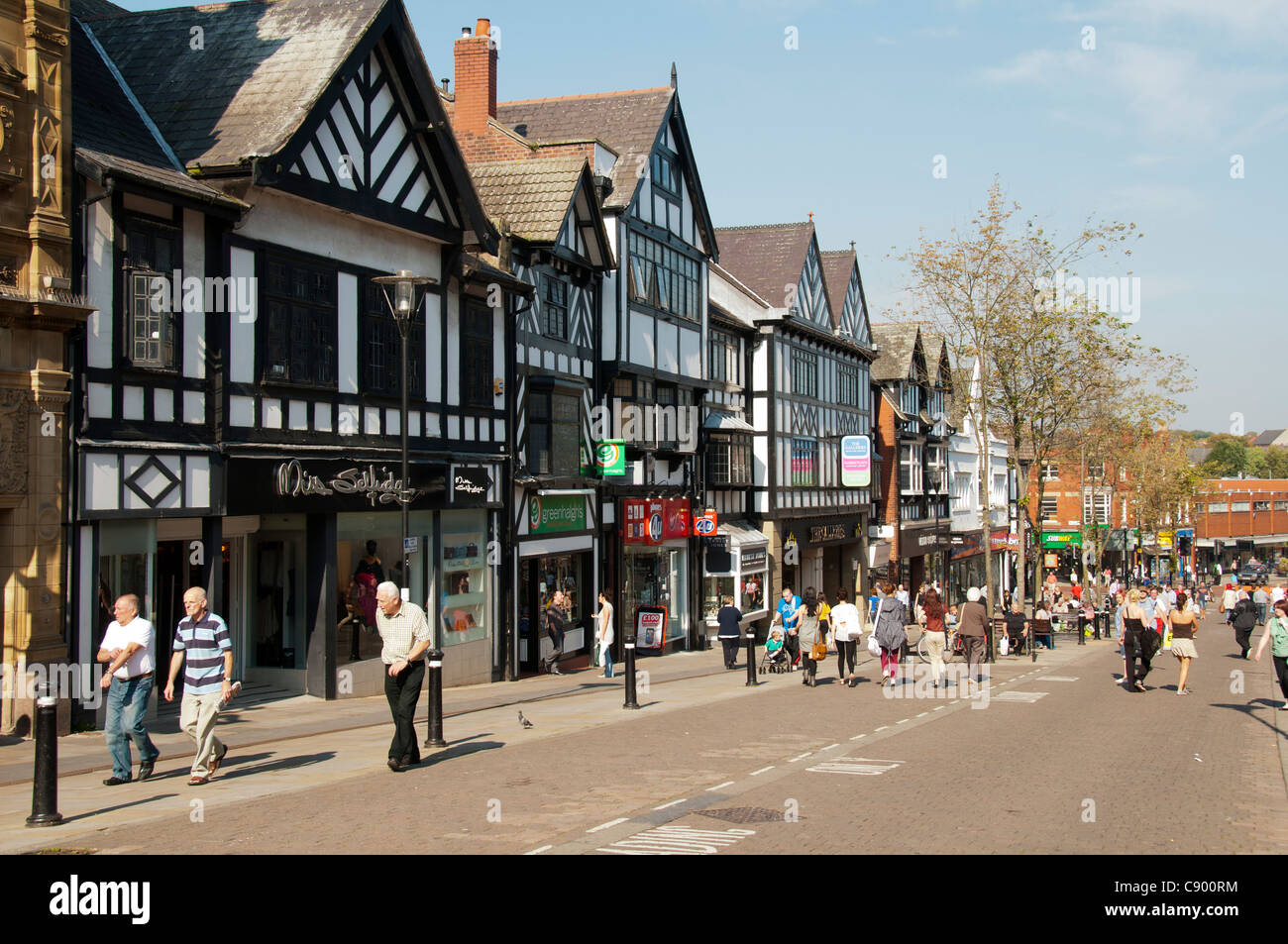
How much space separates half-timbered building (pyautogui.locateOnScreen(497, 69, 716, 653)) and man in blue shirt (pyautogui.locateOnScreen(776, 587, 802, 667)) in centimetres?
473

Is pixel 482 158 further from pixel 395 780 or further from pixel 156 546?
pixel 395 780

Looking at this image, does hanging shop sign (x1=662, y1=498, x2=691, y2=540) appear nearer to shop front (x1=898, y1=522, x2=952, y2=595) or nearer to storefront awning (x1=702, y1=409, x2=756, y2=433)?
storefront awning (x1=702, y1=409, x2=756, y2=433)

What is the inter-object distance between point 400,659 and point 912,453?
46363mm

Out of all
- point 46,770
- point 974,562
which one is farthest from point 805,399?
point 974,562

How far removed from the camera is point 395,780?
1180cm

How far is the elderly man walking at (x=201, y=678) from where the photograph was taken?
37.4ft

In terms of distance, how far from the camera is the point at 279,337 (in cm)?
1767

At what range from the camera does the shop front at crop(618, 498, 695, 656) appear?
29.8 m

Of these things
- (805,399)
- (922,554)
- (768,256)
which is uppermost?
(768,256)

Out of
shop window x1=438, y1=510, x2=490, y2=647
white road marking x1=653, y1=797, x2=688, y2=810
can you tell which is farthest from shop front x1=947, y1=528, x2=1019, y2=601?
white road marking x1=653, y1=797, x2=688, y2=810

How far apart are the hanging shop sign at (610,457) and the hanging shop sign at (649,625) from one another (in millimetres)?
5002

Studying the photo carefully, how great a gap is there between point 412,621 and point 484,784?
186cm

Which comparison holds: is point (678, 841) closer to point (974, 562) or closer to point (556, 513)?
point (556, 513)

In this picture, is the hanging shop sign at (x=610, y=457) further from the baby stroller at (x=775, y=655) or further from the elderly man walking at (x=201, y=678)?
the elderly man walking at (x=201, y=678)
